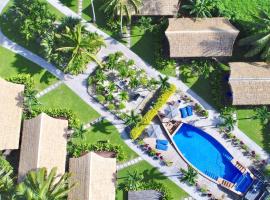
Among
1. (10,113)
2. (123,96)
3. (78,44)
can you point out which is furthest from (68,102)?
(78,44)

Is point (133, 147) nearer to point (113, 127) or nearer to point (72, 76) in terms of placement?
point (113, 127)

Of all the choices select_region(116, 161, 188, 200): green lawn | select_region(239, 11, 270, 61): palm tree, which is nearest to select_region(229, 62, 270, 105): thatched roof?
select_region(239, 11, 270, 61): palm tree

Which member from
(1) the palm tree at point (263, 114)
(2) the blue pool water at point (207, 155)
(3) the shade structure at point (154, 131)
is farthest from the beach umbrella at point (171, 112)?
(1) the palm tree at point (263, 114)

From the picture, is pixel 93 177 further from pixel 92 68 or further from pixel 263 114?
pixel 263 114

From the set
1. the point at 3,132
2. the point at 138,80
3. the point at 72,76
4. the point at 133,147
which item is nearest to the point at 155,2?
the point at 138,80

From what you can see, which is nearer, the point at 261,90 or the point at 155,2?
the point at 261,90

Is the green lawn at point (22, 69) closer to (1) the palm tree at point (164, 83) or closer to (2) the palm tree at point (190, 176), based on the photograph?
(1) the palm tree at point (164, 83)

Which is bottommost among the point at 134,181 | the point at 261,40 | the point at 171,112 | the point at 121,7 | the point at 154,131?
the point at 134,181
